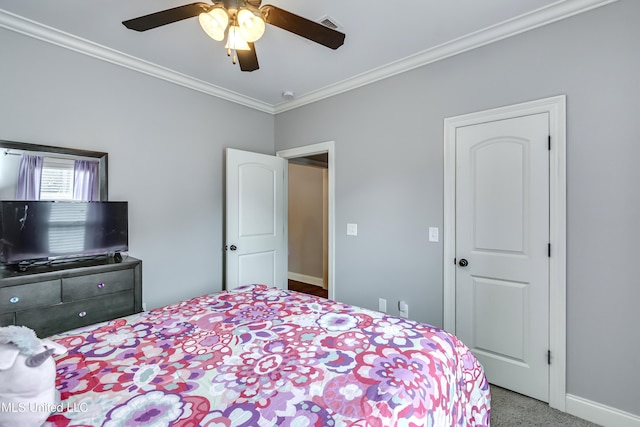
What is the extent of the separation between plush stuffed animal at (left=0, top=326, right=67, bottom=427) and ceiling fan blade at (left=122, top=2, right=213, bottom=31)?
4.80 ft

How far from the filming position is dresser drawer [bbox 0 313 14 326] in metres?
1.74

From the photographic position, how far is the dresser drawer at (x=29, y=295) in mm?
1766

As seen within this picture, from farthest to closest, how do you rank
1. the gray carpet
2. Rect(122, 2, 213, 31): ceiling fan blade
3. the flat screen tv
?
the flat screen tv < the gray carpet < Rect(122, 2, 213, 31): ceiling fan blade

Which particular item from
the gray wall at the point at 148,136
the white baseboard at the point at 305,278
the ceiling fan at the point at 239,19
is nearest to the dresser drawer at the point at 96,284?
the gray wall at the point at 148,136

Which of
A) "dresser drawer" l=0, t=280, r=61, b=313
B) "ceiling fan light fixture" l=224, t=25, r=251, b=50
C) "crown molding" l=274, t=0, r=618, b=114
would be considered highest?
"crown molding" l=274, t=0, r=618, b=114

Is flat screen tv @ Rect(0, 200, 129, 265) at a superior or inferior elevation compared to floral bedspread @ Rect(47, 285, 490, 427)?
superior

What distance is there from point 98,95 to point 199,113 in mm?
878

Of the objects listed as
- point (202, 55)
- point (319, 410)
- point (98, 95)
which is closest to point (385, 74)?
point (202, 55)

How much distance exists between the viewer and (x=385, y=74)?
2.80 meters

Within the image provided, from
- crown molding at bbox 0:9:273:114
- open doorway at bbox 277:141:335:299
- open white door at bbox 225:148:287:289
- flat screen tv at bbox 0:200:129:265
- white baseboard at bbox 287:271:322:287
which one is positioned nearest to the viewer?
flat screen tv at bbox 0:200:129:265

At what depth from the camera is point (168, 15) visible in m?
1.51

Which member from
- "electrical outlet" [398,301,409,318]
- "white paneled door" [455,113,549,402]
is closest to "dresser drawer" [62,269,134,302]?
"electrical outlet" [398,301,409,318]

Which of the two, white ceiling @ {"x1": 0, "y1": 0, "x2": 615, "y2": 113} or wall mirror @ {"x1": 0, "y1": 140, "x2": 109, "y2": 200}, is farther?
wall mirror @ {"x1": 0, "y1": 140, "x2": 109, "y2": 200}

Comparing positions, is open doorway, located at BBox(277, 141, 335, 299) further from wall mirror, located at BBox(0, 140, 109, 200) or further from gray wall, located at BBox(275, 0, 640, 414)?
wall mirror, located at BBox(0, 140, 109, 200)
